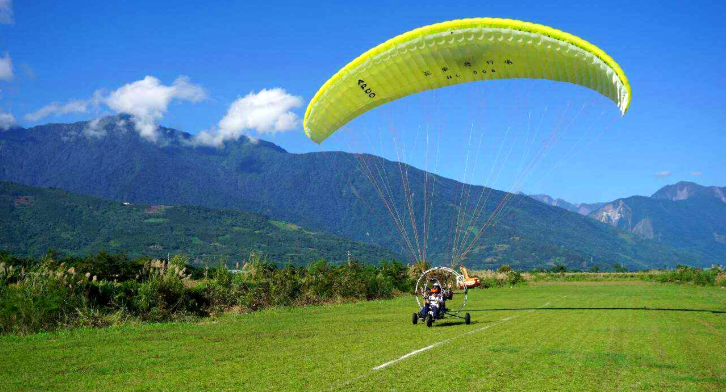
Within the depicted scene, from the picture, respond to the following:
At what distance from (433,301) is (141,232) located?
159789 mm

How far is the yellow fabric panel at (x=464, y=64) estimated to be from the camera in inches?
569

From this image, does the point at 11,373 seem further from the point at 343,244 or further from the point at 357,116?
the point at 343,244

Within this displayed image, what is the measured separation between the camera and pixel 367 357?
8.60 m

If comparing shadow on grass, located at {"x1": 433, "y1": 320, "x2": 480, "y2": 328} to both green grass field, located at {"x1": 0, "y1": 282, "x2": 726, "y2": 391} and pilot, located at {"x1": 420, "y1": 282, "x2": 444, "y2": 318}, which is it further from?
green grass field, located at {"x1": 0, "y1": 282, "x2": 726, "y2": 391}

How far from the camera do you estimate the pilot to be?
558 inches

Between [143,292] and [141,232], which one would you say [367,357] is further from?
[141,232]

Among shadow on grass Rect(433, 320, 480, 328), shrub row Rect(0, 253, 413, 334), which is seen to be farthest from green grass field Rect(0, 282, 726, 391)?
shrub row Rect(0, 253, 413, 334)

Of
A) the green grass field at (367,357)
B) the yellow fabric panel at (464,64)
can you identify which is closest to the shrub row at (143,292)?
the green grass field at (367,357)

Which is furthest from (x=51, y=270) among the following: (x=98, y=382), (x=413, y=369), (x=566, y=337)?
(x=566, y=337)

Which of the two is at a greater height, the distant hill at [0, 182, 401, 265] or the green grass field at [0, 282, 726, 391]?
the distant hill at [0, 182, 401, 265]

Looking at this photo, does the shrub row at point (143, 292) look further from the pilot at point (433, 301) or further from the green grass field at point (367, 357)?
the pilot at point (433, 301)

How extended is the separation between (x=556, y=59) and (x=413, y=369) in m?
10.5

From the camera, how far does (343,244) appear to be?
625 feet

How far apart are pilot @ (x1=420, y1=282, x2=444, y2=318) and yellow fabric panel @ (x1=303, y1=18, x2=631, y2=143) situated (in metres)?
6.22
